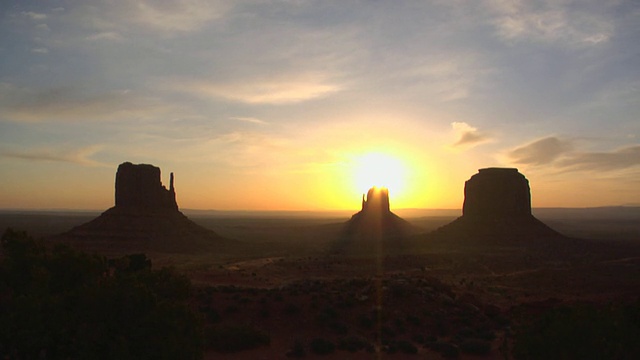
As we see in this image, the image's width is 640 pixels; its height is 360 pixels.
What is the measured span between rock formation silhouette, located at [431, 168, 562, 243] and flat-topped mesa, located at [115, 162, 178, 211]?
48.4 metres

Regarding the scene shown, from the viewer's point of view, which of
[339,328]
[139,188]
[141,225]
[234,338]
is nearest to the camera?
[234,338]

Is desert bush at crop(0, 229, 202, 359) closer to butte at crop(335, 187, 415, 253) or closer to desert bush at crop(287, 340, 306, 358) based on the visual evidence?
desert bush at crop(287, 340, 306, 358)

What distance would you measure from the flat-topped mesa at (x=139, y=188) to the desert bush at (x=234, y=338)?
225 feet

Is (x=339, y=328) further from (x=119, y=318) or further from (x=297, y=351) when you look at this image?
(x=119, y=318)

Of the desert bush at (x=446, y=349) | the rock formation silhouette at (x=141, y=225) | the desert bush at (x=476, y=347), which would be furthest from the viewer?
the rock formation silhouette at (x=141, y=225)

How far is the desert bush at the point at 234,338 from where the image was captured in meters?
18.8

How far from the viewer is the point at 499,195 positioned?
82.1 metres

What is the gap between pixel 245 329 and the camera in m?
19.6

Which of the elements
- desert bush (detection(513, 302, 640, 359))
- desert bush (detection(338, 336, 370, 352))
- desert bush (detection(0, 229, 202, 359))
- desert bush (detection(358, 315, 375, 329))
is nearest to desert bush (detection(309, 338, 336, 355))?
desert bush (detection(338, 336, 370, 352))

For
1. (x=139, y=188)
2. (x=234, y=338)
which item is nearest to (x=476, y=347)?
(x=234, y=338)

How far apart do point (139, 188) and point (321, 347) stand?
72.4 metres

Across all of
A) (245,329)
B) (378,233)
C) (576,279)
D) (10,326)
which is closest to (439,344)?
(245,329)

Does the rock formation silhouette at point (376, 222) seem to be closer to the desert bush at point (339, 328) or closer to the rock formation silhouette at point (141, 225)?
the rock formation silhouette at point (141, 225)

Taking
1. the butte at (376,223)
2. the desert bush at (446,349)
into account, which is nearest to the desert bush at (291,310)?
the desert bush at (446,349)
